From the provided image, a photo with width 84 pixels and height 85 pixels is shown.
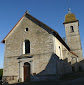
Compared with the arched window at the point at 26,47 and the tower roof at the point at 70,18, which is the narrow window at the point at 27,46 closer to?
the arched window at the point at 26,47

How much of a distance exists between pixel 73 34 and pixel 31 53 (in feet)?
54.0

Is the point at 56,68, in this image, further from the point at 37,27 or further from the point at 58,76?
the point at 37,27

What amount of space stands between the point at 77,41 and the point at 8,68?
712 inches

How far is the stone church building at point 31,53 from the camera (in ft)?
45.8

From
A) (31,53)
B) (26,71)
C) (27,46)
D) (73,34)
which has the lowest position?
(26,71)

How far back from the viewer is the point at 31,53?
15.3 metres

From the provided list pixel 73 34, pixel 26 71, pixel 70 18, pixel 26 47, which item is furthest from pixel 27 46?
pixel 70 18

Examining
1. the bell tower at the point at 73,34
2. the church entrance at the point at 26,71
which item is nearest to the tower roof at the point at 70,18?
the bell tower at the point at 73,34

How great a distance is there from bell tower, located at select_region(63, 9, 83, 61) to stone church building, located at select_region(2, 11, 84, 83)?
1200 cm

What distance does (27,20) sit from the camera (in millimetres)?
16797

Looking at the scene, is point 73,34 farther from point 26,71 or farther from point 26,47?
point 26,71

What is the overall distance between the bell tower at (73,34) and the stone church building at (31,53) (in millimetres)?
11996

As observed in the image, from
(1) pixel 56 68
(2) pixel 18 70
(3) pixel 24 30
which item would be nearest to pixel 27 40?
→ (3) pixel 24 30

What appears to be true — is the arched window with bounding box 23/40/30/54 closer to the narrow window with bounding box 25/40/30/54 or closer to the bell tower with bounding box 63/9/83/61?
the narrow window with bounding box 25/40/30/54
